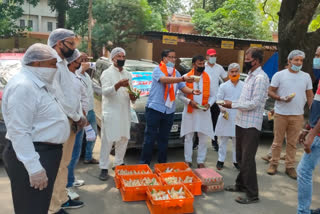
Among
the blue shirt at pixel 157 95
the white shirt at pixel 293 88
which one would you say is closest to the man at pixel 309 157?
the white shirt at pixel 293 88

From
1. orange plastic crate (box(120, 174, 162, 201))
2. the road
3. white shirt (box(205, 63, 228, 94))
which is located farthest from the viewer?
white shirt (box(205, 63, 228, 94))

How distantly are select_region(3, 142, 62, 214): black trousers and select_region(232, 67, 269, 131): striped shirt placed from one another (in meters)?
2.62

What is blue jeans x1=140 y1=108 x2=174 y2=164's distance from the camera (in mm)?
5215

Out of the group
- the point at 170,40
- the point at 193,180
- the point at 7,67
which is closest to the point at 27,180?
the point at 193,180

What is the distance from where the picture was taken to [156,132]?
5.32 meters

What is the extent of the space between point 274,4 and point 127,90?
2296 centimetres

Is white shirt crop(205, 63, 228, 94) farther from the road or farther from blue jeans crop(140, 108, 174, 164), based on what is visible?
the road

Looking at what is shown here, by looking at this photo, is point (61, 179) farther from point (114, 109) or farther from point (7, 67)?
point (7, 67)

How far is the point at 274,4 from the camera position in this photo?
79.9ft

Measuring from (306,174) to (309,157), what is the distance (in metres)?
0.21

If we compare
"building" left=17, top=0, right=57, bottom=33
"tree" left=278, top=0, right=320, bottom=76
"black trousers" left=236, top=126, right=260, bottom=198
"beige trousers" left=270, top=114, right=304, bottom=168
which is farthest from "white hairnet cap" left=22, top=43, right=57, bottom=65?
"building" left=17, top=0, right=57, bottom=33

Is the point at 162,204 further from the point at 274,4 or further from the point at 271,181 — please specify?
the point at 274,4

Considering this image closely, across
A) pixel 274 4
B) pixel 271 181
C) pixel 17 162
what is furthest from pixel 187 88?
pixel 274 4

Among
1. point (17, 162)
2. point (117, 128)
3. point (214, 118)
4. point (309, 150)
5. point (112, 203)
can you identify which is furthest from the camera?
point (214, 118)
